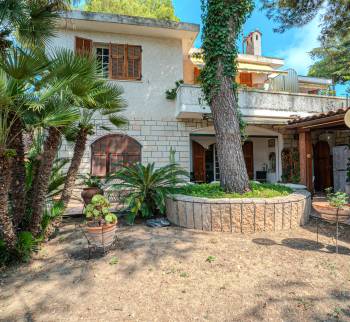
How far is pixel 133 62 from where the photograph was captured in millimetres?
10531

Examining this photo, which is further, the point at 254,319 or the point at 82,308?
the point at 82,308

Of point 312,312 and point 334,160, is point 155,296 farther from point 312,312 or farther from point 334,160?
point 334,160

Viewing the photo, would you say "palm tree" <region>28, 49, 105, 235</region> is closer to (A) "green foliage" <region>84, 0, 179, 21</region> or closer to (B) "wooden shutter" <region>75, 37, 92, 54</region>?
(B) "wooden shutter" <region>75, 37, 92, 54</region>

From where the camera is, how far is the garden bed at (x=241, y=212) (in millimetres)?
5234

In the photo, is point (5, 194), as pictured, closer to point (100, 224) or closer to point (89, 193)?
point (100, 224)

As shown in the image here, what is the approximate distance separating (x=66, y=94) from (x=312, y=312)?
184 inches

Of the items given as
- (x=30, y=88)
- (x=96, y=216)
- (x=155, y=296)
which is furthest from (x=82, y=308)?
(x=30, y=88)

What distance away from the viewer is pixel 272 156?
13.8m

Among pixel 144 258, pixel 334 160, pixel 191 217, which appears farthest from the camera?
pixel 334 160

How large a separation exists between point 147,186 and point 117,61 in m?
6.49

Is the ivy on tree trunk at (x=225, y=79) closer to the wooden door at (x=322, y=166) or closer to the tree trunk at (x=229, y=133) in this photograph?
the tree trunk at (x=229, y=133)

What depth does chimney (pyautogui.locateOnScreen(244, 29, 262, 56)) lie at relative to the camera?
16.4 meters

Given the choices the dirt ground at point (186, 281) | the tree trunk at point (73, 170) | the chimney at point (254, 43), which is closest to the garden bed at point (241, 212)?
the dirt ground at point (186, 281)

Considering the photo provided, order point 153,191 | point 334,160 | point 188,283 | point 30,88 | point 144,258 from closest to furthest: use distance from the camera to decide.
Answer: point 188,283 → point 30,88 → point 144,258 → point 153,191 → point 334,160
